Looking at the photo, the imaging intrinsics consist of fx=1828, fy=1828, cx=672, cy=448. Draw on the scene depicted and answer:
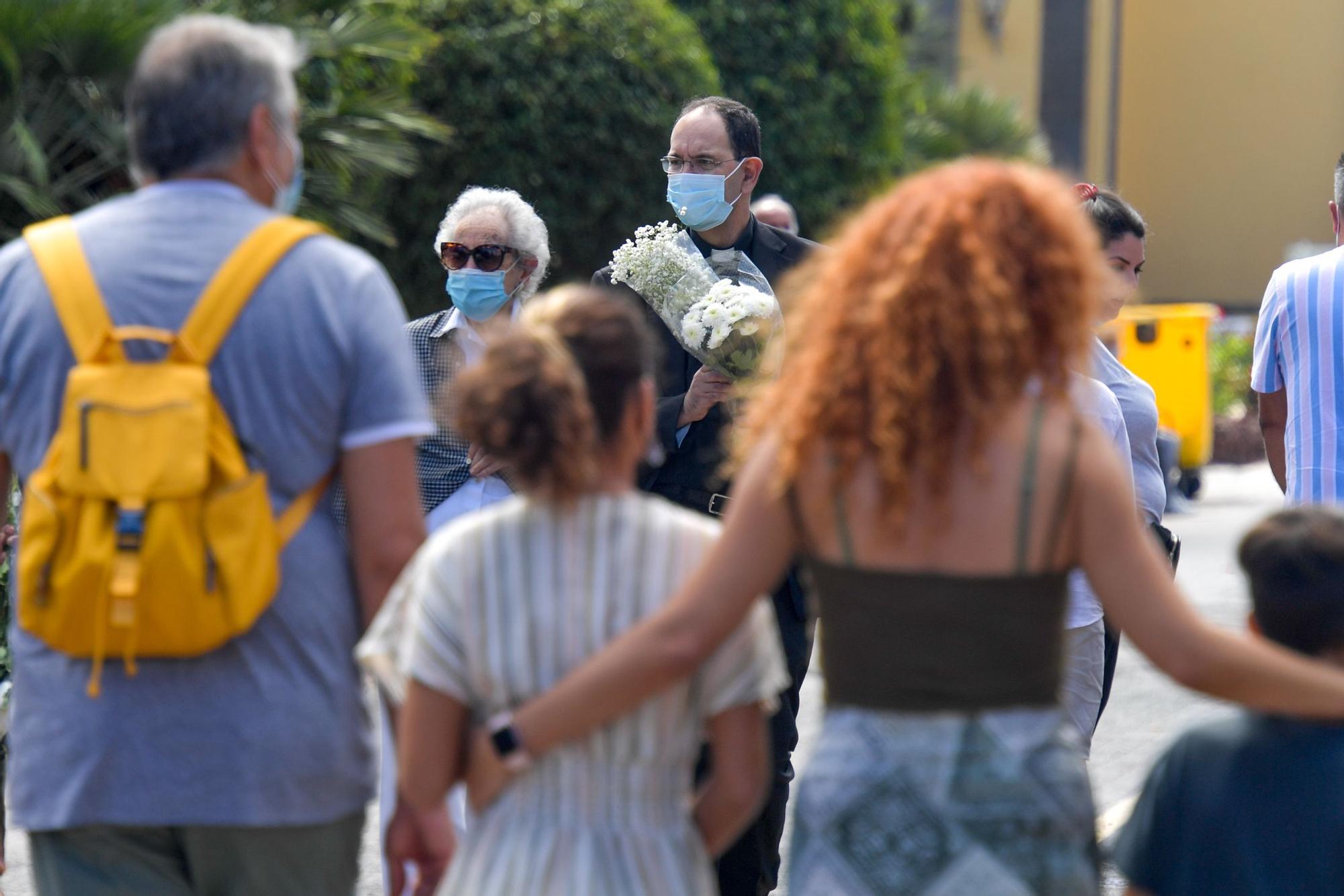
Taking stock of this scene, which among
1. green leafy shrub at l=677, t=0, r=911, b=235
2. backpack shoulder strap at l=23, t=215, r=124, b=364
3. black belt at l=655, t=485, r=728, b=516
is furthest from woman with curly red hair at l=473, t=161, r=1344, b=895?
green leafy shrub at l=677, t=0, r=911, b=235

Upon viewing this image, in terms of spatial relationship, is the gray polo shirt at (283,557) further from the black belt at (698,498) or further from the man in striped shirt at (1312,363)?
the man in striped shirt at (1312,363)

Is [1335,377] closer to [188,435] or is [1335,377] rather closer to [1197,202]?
[188,435]

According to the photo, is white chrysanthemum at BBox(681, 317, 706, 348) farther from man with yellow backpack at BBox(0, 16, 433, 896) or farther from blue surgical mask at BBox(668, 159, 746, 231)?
man with yellow backpack at BBox(0, 16, 433, 896)

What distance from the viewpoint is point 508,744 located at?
7.72 ft

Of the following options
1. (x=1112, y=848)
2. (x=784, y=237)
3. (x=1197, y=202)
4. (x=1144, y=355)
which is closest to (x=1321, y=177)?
(x=1197, y=202)

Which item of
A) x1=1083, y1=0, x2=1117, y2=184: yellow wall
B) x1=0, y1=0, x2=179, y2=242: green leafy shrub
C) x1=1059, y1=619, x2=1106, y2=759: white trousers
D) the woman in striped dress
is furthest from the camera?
x1=1083, y1=0, x2=1117, y2=184: yellow wall

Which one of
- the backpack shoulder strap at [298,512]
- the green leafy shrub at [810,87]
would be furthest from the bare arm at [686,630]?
the green leafy shrub at [810,87]

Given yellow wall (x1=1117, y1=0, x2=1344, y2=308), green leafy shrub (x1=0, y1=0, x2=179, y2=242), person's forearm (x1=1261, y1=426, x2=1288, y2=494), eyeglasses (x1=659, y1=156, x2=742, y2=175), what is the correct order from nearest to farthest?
person's forearm (x1=1261, y1=426, x2=1288, y2=494)
eyeglasses (x1=659, y1=156, x2=742, y2=175)
green leafy shrub (x1=0, y1=0, x2=179, y2=242)
yellow wall (x1=1117, y1=0, x2=1344, y2=308)

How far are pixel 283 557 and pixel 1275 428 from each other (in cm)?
283

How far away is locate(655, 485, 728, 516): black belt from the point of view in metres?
4.50

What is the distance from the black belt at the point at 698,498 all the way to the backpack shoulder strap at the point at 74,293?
2127 mm

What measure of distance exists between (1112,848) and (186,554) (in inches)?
53.3

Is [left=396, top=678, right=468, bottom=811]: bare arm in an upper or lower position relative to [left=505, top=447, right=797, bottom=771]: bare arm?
lower

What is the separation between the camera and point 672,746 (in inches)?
96.0
